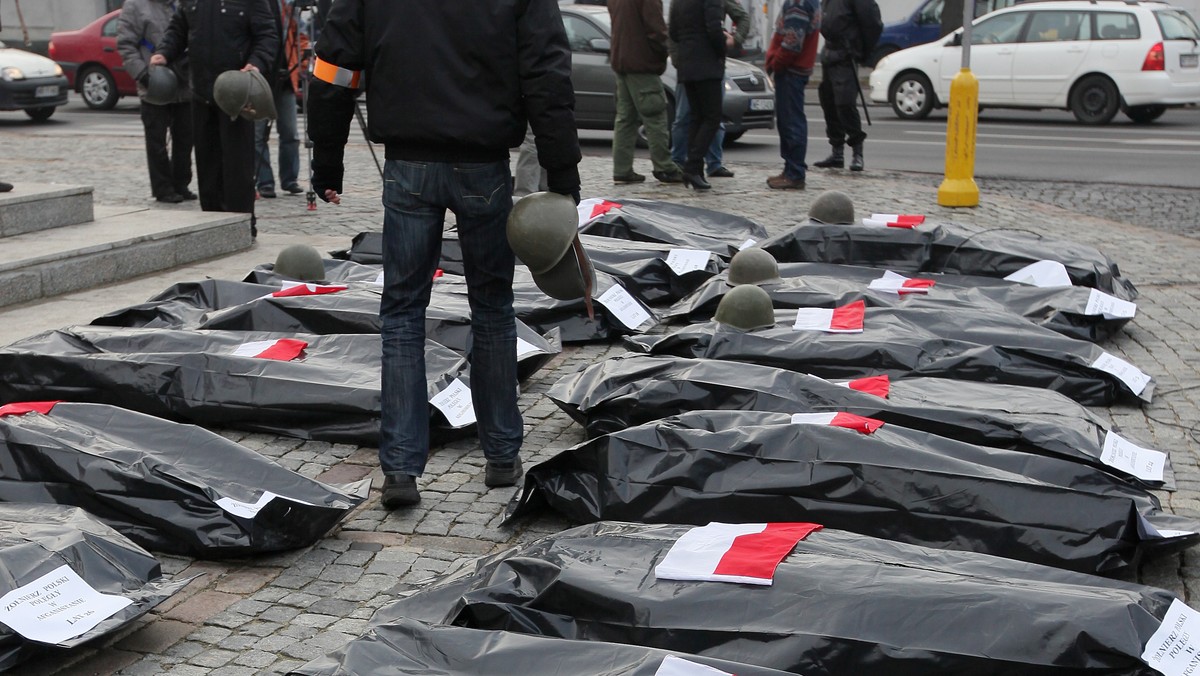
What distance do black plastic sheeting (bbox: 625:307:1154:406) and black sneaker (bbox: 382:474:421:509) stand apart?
5.08ft

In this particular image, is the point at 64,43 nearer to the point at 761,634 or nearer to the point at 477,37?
the point at 477,37

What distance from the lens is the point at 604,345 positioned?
252 inches

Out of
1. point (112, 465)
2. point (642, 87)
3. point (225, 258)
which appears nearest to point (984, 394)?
point (112, 465)

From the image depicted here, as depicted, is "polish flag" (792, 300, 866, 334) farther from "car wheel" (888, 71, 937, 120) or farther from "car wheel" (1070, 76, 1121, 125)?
"car wheel" (888, 71, 937, 120)

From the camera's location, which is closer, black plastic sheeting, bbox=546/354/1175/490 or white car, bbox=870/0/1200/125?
black plastic sheeting, bbox=546/354/1175/490

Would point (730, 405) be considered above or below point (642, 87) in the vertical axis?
below

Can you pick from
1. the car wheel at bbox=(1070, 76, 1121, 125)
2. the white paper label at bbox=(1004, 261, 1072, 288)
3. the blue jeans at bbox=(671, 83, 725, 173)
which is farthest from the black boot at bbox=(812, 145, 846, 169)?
the car wheel at bbox=(1070, 76, 1121, 125)

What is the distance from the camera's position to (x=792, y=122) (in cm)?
1126

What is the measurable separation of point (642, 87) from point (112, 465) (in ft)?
26.5

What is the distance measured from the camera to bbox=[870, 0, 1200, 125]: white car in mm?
16641

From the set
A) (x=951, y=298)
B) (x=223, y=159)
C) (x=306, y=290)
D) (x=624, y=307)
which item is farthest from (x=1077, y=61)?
(x=306, y=290)

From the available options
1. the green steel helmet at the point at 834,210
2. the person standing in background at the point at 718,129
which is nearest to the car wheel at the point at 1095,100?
the person standing in background at the point at 718,129

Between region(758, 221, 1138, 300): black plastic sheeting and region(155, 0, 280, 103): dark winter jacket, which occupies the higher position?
region(155, 0, 280, 103): dark winter jacket

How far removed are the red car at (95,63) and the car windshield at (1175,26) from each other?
15.3 metres
